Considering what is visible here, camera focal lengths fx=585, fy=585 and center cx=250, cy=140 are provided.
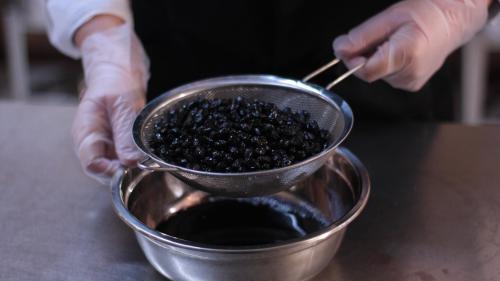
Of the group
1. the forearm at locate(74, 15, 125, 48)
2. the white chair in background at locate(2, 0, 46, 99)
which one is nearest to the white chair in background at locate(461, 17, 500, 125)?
the forearm at locate(74, 15, 125, 48)

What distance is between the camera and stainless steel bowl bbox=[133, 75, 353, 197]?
0.87 m

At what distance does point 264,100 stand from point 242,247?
0.37 meters

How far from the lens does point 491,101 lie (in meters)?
2.83

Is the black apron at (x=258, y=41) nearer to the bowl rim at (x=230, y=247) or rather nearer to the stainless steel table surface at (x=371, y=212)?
the stainless steel table surface at (x=371, y=212)

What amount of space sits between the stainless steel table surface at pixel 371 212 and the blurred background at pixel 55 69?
3.48 feet

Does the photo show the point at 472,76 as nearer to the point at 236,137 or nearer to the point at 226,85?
the point at 226,85

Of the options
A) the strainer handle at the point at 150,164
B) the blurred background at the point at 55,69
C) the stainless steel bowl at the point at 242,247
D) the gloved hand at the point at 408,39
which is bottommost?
the blurred background at the point at 55,69

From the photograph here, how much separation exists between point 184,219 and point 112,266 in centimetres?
15

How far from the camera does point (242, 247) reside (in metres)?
0.79

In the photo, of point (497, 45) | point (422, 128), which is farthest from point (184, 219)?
point (497, 45)

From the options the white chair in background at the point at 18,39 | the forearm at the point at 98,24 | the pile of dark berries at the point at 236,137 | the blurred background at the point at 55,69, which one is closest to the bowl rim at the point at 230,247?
the pile of dark berries at the point at 236,137

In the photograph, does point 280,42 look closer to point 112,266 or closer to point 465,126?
point 465,126

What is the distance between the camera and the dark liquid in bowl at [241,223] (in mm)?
978

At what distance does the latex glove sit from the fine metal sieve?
0.24ft
